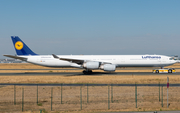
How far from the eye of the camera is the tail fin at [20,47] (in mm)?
52438

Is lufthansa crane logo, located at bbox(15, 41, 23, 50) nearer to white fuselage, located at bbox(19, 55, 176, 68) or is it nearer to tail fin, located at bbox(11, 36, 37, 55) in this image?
tail fin, located at bbox(11, 36, 37, 55)

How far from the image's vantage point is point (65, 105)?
1889cm

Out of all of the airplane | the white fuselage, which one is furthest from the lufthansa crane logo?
the white fuselage

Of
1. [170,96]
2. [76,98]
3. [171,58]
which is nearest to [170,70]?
[171,58]

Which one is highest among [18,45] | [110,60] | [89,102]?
[18,45]

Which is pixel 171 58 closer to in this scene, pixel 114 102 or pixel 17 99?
pixel 114 102

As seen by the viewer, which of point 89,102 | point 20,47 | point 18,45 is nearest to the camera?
point 89,102

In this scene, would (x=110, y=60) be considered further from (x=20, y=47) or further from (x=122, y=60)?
(x=20, y=47)

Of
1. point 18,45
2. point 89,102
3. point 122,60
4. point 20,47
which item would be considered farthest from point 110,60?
point 89,102

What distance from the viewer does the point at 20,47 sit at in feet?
172

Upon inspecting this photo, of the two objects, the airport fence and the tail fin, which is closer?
the airport fence

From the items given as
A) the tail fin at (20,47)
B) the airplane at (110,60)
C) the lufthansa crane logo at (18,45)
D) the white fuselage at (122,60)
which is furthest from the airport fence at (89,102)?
the lufthansa crane logo at (18,45)

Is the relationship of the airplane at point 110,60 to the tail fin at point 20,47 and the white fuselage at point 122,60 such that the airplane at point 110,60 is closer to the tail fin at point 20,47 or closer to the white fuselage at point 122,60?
the white fuselage at point 122,60

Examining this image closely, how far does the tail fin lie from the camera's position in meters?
52.4
